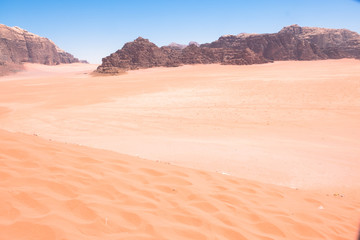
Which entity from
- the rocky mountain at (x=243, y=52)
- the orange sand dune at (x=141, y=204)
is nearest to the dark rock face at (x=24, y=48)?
the rocky mountain at (x=243, y=52)

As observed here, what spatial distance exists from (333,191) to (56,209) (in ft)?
14.3

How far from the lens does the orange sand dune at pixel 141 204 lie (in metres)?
2.33

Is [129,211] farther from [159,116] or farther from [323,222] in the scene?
[159,116]

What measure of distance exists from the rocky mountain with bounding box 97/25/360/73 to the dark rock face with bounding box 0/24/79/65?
27.5 meters

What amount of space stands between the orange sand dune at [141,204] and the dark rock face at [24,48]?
218ft

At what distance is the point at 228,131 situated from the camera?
8.88 metres

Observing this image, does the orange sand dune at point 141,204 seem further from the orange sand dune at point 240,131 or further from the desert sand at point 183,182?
the orange sand dune at point 240,131

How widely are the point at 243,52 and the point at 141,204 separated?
182 feet

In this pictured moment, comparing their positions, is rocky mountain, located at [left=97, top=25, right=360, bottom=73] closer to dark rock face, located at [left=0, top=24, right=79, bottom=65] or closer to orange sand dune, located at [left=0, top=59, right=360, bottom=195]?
dark rock face, located at [left=0, top=24, right=79, bottom=65]

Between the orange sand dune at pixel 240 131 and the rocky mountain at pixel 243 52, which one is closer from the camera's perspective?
the orange sand dune at pixel 240 131

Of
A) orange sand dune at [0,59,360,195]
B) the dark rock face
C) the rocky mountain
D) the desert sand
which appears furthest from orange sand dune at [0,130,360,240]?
the dark rock face

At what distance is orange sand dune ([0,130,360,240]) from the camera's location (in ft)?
7.64

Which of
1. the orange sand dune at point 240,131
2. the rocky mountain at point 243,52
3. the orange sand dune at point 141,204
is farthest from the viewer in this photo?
the rocky mountain at point 243,52

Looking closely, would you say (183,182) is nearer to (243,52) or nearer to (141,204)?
(141,204)
